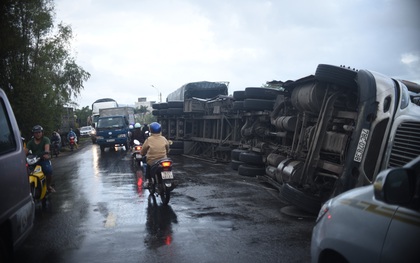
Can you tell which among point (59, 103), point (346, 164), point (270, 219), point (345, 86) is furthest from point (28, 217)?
point (59, 103)

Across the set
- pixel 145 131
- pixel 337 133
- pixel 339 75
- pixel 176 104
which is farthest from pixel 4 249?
pixel 176 104

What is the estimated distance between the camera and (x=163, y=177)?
24.0 feet

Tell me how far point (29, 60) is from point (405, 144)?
23838 mm

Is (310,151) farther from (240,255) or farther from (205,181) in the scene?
(205,181)

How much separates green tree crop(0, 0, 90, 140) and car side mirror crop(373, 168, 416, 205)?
67.0 feet

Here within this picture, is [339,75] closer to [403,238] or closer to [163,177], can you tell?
[163,177]

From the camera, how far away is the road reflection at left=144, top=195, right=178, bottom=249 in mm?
5145

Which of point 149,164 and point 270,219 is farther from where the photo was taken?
point 149,164

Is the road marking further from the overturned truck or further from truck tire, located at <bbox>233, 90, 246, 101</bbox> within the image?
truck tire, located at <bbox>233, 90, 246, 101</bbox>

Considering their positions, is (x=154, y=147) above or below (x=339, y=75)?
below

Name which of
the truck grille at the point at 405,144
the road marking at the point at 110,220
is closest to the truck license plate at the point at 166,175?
the road marking at the point at 110,220

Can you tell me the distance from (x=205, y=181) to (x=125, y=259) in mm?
6237

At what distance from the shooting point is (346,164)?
575cm

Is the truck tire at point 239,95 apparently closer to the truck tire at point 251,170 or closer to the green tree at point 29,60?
the truck tire at point 251,170
